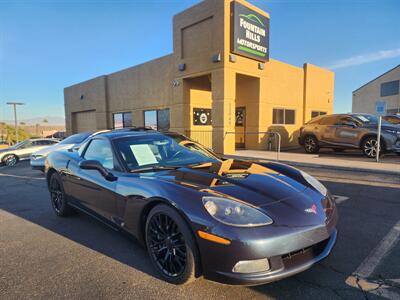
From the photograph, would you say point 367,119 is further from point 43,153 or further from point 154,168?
point 43,153

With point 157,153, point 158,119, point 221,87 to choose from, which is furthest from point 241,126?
point 157,153

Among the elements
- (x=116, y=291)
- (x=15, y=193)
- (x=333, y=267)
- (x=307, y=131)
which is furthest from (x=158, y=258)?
(x=307, y=131)

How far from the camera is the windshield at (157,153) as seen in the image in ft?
10.9

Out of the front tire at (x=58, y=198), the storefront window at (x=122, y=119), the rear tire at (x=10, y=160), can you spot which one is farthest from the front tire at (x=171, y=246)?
the storefront window at (x=122, y=119)

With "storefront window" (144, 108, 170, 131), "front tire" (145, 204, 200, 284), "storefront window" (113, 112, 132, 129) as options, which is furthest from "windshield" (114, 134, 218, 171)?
"storefront window" (113, 112, 132, 129)

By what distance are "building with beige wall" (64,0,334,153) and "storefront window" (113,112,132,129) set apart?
0.22 ft

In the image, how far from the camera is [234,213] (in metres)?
2.24

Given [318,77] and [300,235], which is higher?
[318,77]

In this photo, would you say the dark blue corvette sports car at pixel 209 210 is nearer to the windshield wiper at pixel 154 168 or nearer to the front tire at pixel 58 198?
the windshield wiper at pixel 154 168

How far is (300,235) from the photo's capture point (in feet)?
7.29

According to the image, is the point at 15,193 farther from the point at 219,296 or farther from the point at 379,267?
the point at 379,267

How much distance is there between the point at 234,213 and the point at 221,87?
31.7ft

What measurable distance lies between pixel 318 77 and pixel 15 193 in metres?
16.8

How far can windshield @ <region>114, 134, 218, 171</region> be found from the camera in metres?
3.33
